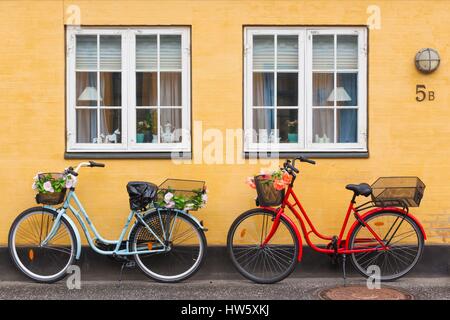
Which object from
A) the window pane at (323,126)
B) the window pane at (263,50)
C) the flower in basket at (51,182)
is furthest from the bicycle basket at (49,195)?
the window pane at (323,126)

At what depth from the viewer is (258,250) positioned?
7.75 m

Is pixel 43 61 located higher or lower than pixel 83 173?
higher

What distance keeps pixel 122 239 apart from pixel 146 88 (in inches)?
72.5

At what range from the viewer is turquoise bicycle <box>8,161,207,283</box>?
24.7 ft

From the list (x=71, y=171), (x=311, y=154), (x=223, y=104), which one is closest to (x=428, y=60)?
(x=311, y=154)

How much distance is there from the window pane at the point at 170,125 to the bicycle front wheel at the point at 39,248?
→ 161cm

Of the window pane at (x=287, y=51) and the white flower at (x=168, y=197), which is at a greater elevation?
the window pane at (x=287, y=51)

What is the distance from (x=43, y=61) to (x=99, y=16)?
2.77ft

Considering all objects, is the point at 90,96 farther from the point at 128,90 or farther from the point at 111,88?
the point at 128,90

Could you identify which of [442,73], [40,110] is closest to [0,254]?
[40,110]

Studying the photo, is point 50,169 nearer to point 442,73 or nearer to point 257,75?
point 257,75

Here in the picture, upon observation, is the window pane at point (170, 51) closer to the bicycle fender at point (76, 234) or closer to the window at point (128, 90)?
the window at point (128, 90)

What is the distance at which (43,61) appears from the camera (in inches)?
313

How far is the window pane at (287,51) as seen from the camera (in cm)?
811
